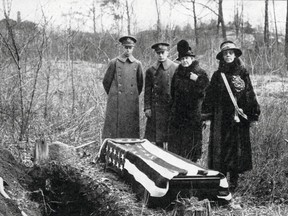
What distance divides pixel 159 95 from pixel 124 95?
2.40ft

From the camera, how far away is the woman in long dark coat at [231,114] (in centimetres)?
641

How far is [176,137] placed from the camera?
23.8 ft

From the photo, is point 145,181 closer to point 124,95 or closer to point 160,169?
A: point 160,169

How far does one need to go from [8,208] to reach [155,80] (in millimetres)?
3465

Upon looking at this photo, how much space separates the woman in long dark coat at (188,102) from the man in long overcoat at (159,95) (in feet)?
1.90

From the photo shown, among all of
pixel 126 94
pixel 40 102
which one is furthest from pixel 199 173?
pixel 40 102

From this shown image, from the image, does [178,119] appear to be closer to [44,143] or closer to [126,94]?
[126,94]

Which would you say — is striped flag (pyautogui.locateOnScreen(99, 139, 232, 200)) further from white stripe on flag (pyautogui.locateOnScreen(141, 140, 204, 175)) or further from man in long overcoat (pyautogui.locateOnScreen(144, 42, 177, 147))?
man in long overcoat (pyautogui.locateOnScreen(144, 42, 177, 147))

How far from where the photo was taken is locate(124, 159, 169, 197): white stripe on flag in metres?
5.20

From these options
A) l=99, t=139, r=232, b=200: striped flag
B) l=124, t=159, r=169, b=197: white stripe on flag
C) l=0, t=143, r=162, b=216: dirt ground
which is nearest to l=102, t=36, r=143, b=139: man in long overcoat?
l=0, t=143, r=162, b=216: dirt ground

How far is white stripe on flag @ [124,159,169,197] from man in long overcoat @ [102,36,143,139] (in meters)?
Result: 2.04

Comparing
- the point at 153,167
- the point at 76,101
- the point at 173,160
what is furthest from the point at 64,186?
the point at 76,101

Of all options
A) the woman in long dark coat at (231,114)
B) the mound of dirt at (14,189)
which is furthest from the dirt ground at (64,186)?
the woman in long dark coat at (231,114)

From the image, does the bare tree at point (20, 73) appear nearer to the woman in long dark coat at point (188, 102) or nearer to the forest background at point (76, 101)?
the forest background at point (76, 101)
